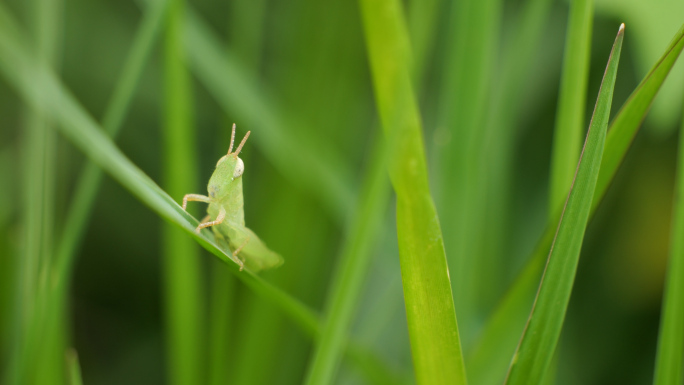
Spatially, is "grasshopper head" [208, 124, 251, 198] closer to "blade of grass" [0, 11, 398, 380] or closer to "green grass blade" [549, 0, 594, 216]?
"blade of grass" [0, 11, 398, 380]

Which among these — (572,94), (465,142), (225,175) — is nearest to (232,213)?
(225,175)

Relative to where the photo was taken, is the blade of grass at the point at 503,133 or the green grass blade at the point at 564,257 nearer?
the green grass blade at the point at 564,257

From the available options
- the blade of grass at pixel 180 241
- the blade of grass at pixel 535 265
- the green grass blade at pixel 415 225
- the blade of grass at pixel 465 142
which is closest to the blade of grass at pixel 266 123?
the blade of grass at pixel 180 241

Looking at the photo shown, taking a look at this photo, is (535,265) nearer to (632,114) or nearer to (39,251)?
(632,114)

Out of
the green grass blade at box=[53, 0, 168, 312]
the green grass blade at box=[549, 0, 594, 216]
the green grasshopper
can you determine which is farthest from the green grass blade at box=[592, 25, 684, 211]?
the green grass blade at box=[53, 0, 168, 312]

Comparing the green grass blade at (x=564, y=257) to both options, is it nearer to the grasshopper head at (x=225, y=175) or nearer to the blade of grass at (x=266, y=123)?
the grasshopper head at (x=225, y=175)
